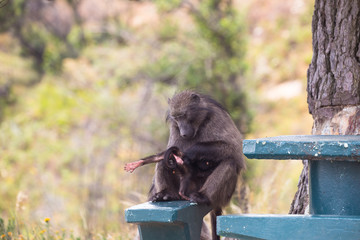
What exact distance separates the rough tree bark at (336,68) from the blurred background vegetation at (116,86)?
8.01ft

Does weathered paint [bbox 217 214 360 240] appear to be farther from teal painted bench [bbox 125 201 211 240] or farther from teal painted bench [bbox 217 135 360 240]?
teal painted bench [bbox 125 201 211 240]

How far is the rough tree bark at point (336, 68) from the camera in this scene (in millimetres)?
3252

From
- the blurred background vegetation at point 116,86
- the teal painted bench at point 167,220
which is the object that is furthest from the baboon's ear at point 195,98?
the blurred background vegetation at point 116,86

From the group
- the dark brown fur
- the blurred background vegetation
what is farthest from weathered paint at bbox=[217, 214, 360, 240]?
the blurred background vegetation

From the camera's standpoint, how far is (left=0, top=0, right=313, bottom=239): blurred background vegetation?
9070mm

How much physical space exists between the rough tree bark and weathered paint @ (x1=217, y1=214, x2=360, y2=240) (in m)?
1.31

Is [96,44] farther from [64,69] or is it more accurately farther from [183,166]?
[183,166]

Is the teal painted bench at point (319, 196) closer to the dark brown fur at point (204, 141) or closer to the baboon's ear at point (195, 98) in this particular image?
the dark brown fur at point (204, 141)

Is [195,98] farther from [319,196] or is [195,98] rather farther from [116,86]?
[116,86]

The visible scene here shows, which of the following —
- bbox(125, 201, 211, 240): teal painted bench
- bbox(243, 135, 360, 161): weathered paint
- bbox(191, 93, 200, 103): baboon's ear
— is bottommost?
bbox(125, 201, 211, 240): teal painted bench

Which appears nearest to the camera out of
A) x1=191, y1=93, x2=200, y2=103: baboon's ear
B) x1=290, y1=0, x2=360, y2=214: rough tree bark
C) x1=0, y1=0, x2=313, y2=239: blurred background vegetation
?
x1=290, y1=0, x2=360, y2=214: rough tree bark

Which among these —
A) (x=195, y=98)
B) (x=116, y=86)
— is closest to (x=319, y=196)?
(x=195, y=98)

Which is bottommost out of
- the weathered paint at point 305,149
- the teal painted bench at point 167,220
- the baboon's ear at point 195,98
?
the teal painted bench at point 167,220

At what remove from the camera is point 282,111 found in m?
13.6
